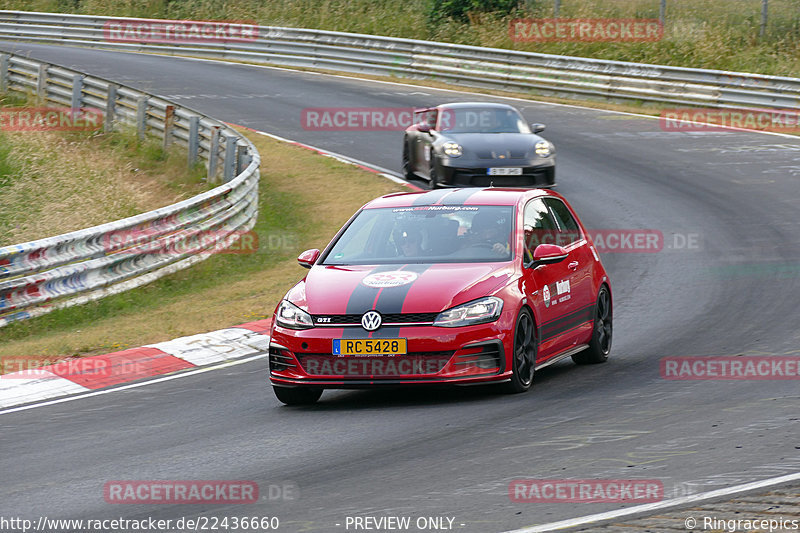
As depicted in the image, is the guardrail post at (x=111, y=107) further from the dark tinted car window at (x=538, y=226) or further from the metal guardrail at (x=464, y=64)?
the dark tinted car window at (x=538, y=226)

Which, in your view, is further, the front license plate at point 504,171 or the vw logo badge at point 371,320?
the front license plate at point 504,171

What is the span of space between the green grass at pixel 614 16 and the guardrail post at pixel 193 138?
1645cm

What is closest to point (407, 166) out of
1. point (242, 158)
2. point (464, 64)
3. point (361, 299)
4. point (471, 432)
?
point (242, 158)

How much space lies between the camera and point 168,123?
23.9 metres

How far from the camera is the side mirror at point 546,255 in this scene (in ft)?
30.4

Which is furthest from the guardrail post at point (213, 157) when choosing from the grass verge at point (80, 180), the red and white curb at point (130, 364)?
the red and white curb at point (130, 364)

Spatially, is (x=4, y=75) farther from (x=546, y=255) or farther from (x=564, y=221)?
(x=546, y=255)

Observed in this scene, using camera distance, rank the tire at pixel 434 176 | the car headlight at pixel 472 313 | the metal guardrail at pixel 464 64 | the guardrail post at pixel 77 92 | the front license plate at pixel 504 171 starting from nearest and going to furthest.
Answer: the car headlight at pixel 472 313
the front license plate at pixel 504 171
the tire at pixel 434 176
the guardrail post at pixel 77 92
the metal guardrail at pixel 464 64

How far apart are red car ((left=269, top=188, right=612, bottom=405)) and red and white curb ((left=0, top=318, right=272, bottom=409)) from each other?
1.91 metres

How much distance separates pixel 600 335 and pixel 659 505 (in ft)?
15.4

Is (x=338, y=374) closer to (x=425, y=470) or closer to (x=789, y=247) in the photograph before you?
(x=425, y=470)

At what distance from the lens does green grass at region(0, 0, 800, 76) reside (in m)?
33.8

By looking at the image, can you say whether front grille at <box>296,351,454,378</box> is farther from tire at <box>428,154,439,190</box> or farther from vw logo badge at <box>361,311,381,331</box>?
tire at <box>428,154,439,190</box>

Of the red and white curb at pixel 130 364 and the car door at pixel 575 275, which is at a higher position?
the car door at pixel 575 275
